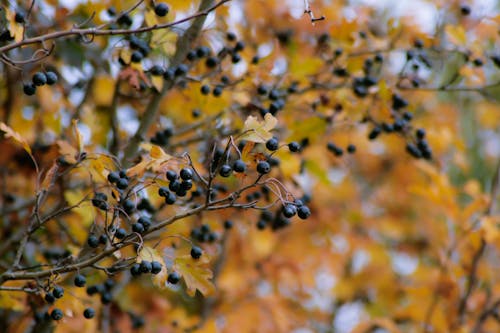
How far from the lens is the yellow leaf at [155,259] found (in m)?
1.91

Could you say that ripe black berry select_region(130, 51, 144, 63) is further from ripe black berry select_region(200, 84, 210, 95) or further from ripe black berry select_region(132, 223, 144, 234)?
ripe black berry select_region(132, 223, 144, 234)

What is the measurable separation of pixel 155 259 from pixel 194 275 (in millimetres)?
217

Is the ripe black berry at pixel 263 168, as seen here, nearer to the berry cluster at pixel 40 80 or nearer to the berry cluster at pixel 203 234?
the berry cluster at pixel 40 80

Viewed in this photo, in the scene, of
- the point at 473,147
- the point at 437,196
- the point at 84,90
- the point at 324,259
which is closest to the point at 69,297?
the point at 84,90

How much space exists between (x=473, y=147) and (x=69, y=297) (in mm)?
5052

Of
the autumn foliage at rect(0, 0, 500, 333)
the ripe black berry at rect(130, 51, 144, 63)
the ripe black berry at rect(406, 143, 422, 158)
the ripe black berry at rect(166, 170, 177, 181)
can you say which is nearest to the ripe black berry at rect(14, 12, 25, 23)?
the autumn foliage at rect(0, 0, 500, 333)

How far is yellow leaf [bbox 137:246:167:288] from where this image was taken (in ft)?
6.27

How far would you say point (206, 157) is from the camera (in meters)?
2.78

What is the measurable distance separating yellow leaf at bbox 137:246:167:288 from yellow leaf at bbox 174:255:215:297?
113 millimetres

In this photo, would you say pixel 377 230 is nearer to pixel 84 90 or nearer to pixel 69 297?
pixel 84 90

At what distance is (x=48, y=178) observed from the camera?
2.10 metres

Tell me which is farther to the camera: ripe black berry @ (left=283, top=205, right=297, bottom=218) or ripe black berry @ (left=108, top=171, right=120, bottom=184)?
ripe black berry @ (left=108, top=171, right=120, bottom=184)

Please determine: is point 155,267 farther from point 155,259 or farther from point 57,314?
point 57,314

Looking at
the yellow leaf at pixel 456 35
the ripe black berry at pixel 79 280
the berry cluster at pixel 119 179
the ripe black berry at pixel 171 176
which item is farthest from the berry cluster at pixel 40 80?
the yellow leaf at pixel 456 35
